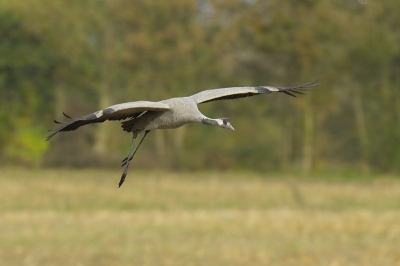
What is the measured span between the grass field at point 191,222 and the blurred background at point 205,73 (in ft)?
21.3

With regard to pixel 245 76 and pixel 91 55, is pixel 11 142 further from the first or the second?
pixel 245 76

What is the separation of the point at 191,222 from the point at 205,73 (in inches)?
923

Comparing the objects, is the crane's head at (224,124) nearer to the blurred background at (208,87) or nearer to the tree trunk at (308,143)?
the blurred background at (208,87)

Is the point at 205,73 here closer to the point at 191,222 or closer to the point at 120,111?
the point at 191,222

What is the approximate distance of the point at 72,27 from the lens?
46531mm

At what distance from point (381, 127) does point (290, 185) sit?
40.2ft

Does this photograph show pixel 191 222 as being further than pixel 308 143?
No

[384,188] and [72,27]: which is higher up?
[72,27]

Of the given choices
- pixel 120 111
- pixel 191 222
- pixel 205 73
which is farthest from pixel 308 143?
pixel 120 111

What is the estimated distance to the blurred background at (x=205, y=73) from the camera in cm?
4512

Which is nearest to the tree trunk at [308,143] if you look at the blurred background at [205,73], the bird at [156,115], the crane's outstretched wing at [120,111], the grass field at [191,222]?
the blurred background at [205,73]

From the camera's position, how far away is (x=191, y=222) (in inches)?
993

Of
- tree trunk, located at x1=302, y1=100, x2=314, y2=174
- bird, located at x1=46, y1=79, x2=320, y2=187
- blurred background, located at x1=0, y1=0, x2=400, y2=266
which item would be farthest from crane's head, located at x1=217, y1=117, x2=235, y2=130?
tree trunk, located at x1=302, y1=100, x2=314, y2=174

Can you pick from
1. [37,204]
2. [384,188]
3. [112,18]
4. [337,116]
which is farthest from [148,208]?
[337,116]
